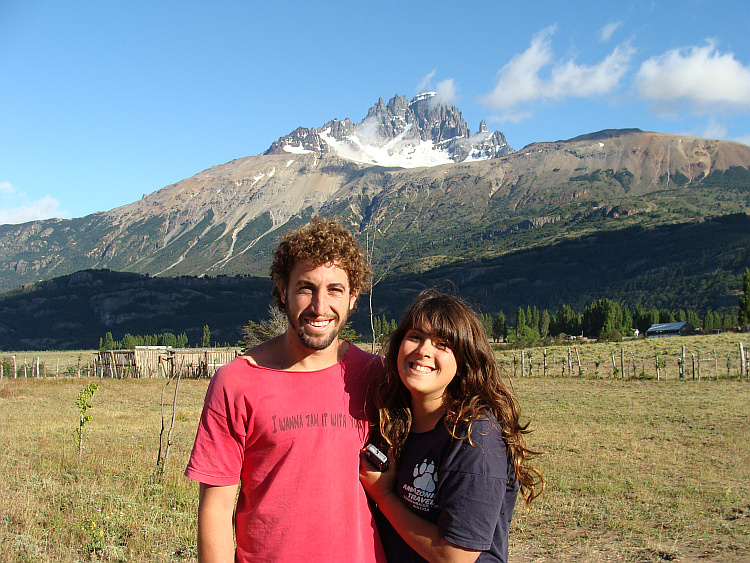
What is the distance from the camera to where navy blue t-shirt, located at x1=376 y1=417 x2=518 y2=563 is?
1997 millimetres

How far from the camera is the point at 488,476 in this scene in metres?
2.00

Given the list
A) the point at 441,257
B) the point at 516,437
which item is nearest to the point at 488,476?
the point at 516,437

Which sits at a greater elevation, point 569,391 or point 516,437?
point 516,437

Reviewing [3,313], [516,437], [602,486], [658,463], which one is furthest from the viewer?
[3,313]

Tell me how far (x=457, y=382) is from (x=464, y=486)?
454mm

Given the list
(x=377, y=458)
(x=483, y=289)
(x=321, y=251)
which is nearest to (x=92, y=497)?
(x=377, y=458)

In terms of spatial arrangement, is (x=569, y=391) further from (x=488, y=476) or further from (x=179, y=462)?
(x=488, y=476)

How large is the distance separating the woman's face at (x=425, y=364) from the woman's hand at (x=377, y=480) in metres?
0.32

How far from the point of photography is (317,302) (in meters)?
2.30

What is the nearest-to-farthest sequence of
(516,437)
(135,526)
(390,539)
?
(516,437) → (390,539) → (135,526)

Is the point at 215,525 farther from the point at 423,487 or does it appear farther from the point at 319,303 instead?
the point at 319,303

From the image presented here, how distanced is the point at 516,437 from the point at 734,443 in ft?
38.5

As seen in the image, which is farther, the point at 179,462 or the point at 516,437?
the point at 179,462

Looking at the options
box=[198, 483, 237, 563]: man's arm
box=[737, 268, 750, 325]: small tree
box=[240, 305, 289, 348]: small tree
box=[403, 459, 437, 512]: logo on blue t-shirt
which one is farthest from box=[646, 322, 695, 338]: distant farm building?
box=[198, 483, 237, 563]: man's arm
